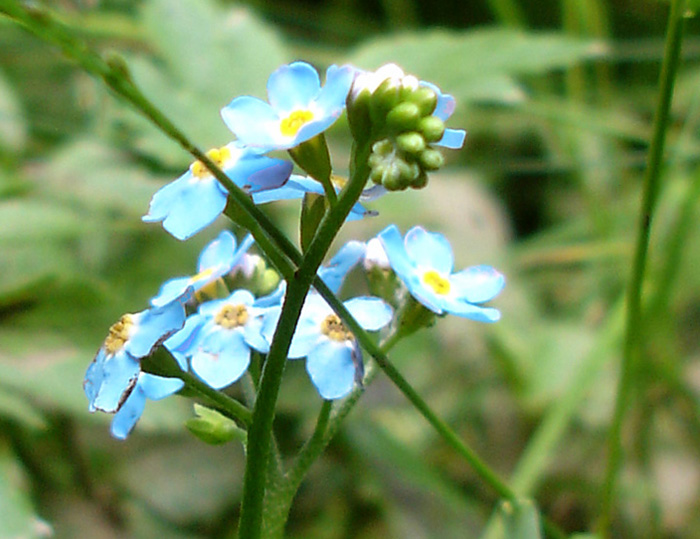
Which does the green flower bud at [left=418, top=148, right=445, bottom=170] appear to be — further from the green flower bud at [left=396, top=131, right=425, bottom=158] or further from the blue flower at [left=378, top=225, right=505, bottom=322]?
the blue flower at [left=378, top=225, right=505, bottom=322]

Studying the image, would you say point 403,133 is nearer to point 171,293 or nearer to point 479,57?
point 171,293

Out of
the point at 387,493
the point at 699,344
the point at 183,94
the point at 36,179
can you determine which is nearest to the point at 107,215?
the point at 36,179

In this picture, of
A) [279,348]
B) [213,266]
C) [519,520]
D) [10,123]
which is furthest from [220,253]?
[10,123]

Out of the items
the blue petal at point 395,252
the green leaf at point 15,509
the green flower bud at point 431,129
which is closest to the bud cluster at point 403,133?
the green flower bud at point 431,129

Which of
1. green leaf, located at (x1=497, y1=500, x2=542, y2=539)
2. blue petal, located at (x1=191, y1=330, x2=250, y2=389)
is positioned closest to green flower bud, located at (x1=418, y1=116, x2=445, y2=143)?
blue petal, located at (x1=191, y1=330, x2=250, y2=389)

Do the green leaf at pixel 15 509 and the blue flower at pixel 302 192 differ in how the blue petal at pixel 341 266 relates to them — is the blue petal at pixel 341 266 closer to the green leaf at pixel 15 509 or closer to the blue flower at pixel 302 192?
the blue flower at pixel 302 192

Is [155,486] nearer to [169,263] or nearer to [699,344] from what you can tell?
[169,263]
